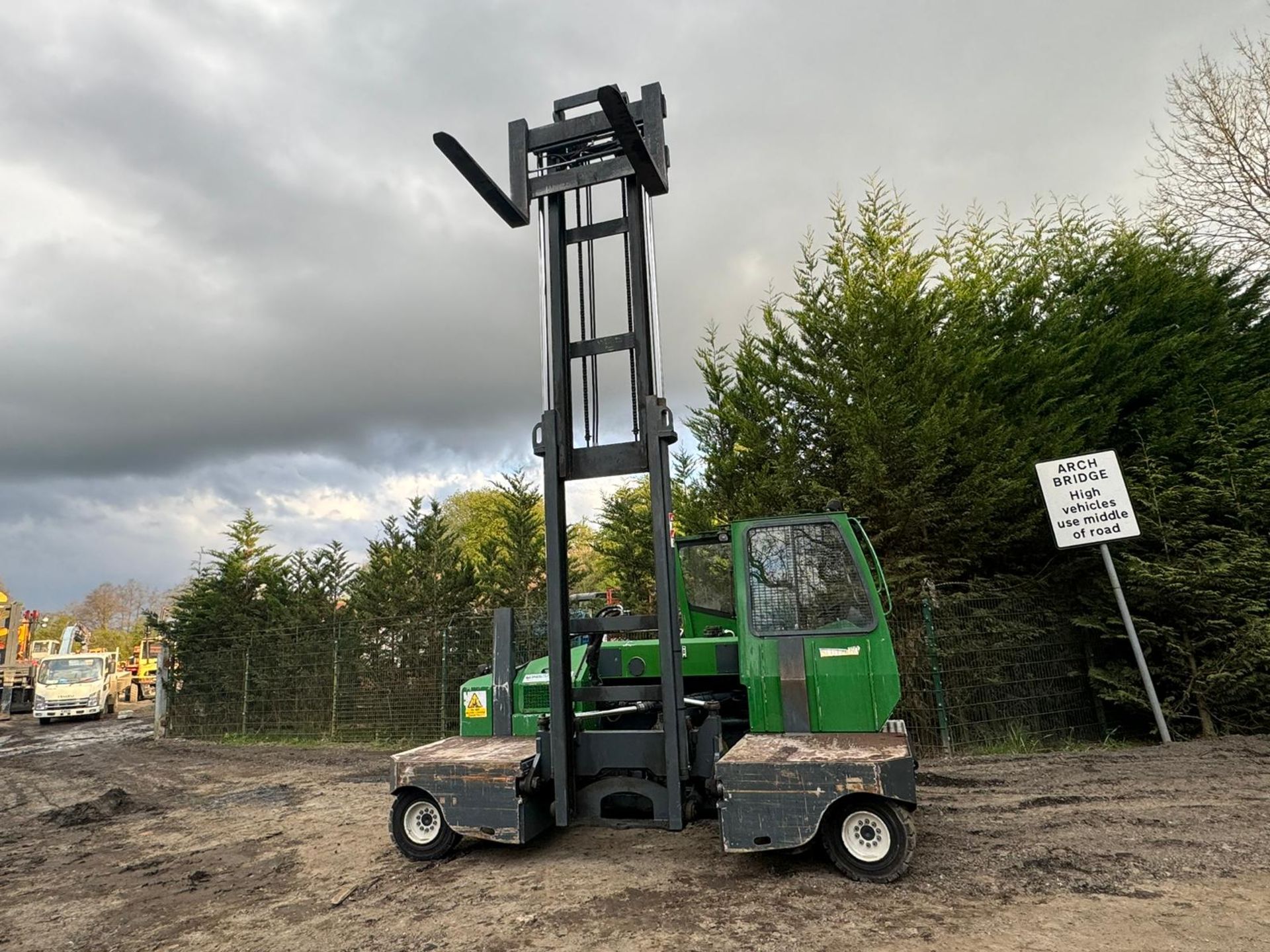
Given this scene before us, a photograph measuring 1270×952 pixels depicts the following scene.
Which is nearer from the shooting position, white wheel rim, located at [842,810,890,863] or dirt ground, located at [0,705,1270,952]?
dirt ground, located at [0,705,1270,952]

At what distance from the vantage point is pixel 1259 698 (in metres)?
8.52

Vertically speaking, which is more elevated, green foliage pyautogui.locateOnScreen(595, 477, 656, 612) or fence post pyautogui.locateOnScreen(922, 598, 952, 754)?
green foliage pyautogui.locateOnScreen(595, 477, 656, 612)

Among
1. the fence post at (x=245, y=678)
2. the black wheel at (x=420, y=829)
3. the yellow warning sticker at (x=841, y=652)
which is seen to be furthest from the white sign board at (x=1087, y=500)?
the fence post at (x=245, y=678)

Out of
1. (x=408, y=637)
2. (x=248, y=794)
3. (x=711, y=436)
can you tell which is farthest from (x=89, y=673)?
(x=711, y=436)

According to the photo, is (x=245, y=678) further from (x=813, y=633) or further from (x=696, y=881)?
(x=813, y=633)

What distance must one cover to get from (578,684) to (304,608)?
12647 millimetres

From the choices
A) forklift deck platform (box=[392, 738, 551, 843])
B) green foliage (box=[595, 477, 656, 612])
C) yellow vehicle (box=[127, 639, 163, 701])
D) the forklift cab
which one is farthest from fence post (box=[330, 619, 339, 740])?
yellow vehicle (box=[127, 639, 163, 701])

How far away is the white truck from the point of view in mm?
22188

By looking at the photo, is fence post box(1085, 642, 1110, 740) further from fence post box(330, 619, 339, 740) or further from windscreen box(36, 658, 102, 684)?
windscreen box(36, 658, 102, 684)

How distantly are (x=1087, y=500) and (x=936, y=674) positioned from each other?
2575 mm

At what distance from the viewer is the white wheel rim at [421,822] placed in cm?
530

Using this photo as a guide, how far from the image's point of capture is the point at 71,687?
2248 centimetres

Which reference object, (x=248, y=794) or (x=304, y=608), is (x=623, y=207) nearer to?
(x=248, y=794)

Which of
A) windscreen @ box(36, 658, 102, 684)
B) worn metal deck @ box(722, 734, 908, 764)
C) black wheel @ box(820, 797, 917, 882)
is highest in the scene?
windscreen @ box(36, 658, 102, 684)
